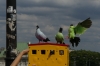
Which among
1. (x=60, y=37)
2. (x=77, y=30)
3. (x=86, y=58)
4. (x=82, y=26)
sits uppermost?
(x=82, y=26)

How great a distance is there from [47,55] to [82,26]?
1.79m

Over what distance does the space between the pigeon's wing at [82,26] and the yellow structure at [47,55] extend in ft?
3.83

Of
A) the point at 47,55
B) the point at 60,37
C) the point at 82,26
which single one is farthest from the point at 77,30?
the point at 47,55

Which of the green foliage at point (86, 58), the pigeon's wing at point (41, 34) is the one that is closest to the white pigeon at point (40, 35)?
the pigeon's wing at point (41, 34)

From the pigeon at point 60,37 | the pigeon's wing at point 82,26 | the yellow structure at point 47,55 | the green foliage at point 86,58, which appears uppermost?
the pigeon's wing at point 82,26

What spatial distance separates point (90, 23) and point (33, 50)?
95.1 inches

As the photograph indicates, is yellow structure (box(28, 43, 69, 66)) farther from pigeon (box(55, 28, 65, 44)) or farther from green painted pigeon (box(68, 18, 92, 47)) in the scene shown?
green painted pigeon (box(68, 18, 92, 47))

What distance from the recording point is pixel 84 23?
18109 mm

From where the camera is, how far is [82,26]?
59.5 feet

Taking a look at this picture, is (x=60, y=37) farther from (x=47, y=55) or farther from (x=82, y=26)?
(x=82, y=26)

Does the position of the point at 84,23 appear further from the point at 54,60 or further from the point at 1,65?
the point at 1,65

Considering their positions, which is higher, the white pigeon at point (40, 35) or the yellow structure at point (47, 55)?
the white pigeon at point (40, 35)

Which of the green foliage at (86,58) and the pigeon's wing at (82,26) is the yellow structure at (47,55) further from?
the green foliage at (86,58)

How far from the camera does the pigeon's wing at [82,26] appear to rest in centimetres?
1797
